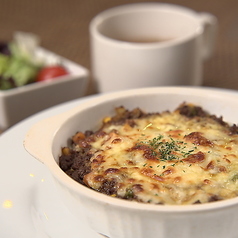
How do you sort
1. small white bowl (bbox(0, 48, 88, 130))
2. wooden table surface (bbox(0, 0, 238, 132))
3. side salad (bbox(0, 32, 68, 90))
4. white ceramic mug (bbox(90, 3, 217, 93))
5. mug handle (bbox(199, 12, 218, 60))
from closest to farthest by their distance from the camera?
1. small white bowl (bbox(0, 48, 88, 130))
2. white ceramic mug (bbox(90, 3, 217, 93))
3. side salad (bbox(0, 32, 68, 90))
4. mug handle (bbox(199, 12, 218, 60))
5. wooden table surface (bbox(0, 0, 238, 132))

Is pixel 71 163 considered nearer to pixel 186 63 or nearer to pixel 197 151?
pixel 197 151

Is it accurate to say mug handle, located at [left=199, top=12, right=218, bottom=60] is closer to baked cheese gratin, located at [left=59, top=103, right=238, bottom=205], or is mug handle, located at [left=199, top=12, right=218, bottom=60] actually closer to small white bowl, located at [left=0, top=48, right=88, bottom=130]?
small white bowl, located at [left=0, top=48, right=88, bottom=130]

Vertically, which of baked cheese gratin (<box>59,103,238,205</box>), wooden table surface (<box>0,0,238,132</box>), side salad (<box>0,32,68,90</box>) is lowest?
wooden table surface (<box>0,0,238,132</box>)

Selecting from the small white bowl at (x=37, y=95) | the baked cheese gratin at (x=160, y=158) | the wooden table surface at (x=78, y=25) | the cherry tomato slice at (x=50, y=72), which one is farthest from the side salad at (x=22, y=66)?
the baked cheese gratin at (x=160, y=158)

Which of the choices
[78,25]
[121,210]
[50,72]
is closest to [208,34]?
[50,72]

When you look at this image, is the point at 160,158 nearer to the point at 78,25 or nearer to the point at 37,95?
the point at 37,95

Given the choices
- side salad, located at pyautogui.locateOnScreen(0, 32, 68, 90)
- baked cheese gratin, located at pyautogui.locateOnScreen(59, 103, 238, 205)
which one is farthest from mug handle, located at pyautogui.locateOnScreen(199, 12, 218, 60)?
baked cheese gratin, located at pyautogui.locateOnScreen(59, 103, 238, 205)

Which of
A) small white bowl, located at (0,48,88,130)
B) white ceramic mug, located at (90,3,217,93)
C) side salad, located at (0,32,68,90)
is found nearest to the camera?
small white bowl, located at (0,48,88,130)

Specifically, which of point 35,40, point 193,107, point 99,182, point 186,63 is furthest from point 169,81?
point 99,182
